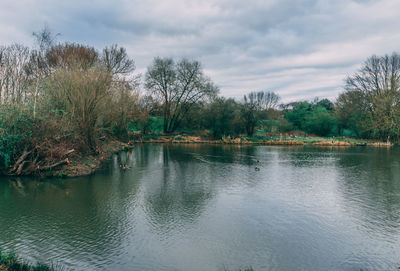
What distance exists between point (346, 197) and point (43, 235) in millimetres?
11180

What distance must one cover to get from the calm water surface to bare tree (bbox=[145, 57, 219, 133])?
94.2 ft

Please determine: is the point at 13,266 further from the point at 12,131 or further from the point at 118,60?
the point at 118,60

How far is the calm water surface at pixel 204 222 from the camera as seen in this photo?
22.1 feet

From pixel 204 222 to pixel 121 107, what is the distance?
22352 millimetres

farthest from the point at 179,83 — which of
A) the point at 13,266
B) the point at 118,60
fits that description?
the point at 13,266

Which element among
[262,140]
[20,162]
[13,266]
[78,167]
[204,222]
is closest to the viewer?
[13,266]

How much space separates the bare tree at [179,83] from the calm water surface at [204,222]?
28722 millimetres

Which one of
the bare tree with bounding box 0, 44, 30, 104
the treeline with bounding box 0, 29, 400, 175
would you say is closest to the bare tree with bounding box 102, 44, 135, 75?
the treeline with bounding box 0, 29, 400, 175

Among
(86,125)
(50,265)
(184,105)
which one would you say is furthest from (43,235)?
(184,105)

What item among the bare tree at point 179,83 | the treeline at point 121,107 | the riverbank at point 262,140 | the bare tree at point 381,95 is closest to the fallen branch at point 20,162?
the treeline at point 121,107

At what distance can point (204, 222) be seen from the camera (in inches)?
359

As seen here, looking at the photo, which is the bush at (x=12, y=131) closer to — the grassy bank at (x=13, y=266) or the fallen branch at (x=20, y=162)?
the fallen branch at (x=20, y=162)

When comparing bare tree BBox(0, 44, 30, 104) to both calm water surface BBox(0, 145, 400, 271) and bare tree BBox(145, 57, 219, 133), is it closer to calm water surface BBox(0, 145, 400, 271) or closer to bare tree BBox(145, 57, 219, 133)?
calm water surface BBox(0, 145, 400, 271)

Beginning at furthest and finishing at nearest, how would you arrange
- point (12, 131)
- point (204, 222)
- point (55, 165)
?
point (55, 165) < point (12, 131) < point (204, 222)
